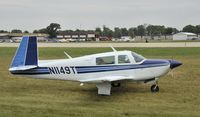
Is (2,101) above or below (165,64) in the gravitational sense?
below

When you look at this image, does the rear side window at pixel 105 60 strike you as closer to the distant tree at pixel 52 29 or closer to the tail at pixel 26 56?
the tail at pixel 26 56

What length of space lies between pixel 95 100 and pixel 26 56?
3530mm

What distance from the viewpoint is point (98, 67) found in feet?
44.0

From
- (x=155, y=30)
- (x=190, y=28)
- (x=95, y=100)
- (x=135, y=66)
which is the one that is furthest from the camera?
(x=155, y=30)

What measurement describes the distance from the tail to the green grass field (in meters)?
1.00

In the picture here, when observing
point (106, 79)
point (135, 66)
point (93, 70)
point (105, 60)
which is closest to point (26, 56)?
point (93, 70)

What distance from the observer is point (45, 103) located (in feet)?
37.6

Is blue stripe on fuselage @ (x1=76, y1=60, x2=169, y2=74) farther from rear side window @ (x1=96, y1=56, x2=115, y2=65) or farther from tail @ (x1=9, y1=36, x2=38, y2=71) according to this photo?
tail @ (x1=9, y1=36, x2=38, y2=71)

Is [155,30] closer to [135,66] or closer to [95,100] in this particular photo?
[135,66]

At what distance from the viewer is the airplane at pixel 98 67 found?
1316 centimetres

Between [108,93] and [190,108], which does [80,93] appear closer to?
[108,93]

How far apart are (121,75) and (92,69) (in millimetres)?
1120

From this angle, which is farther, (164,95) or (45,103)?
(164,95)

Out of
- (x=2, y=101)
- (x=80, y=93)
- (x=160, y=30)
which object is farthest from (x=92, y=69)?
(x=160, y=30)
